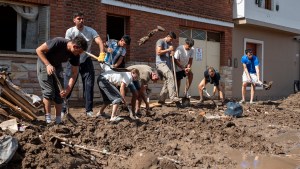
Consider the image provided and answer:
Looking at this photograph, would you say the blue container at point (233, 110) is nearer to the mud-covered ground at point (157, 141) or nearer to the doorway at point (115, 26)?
the mud-covered ground at point (157, 141)

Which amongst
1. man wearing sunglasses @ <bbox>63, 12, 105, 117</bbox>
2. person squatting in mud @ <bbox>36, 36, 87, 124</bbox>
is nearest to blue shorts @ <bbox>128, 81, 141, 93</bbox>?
man wearing sunglasses @ <bbox>63, 12, 105, 117</bbox>

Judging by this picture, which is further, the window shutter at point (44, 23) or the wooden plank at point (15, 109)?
the window shutter at point (44, 23)

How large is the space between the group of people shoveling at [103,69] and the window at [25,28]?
2423 millimetres

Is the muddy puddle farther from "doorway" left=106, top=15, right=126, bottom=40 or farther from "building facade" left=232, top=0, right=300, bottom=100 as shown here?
"building facade" left=232, top=0, right=300, bottom=100

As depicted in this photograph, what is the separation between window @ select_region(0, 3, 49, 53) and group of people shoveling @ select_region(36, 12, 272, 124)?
2423mm

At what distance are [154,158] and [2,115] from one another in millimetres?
2377

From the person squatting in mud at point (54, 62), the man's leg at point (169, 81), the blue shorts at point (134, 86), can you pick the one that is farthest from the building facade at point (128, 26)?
the person squatting in mud at point (54, 62)

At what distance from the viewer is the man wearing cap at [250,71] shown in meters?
11.8

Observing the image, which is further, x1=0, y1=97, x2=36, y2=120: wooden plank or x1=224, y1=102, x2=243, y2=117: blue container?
x1=224, y1=102, x2=243, y2=117: blue container

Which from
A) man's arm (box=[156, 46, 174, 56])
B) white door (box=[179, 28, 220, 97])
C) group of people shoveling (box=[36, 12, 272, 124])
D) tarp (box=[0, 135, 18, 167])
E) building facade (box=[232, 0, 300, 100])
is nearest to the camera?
tarp (box=[0, 135, 18, 167])

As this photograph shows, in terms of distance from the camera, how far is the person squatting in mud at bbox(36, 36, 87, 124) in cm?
630

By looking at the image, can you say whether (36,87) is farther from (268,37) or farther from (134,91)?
(268,37)

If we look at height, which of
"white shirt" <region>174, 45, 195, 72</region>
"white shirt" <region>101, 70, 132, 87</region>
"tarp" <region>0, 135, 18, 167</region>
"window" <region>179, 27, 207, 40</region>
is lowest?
"tarp" <region>0, 135, 18, 167</region>

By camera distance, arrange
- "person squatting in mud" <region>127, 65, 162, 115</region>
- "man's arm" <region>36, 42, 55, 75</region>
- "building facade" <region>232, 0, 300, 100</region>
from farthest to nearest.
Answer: "building facade" <region>232, 0, 300, 100</region>
"person squatting in mud" <region>127, 65, 162, 115</region>
"man's arm" <region>36, 42, 55, 75</region>
